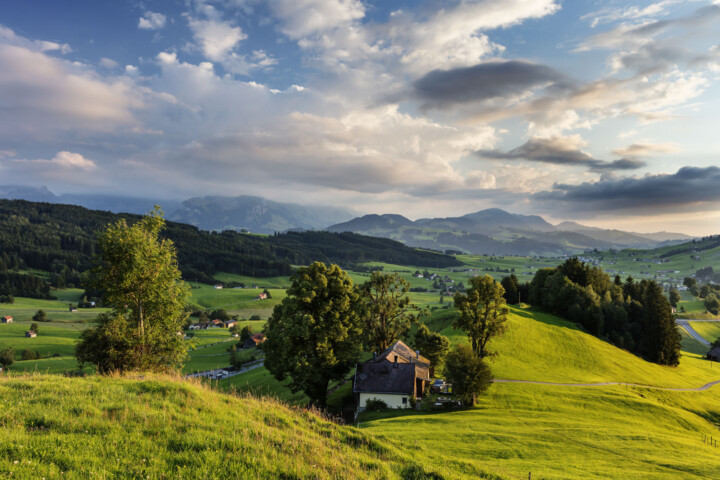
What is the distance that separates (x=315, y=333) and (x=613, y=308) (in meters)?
89.2

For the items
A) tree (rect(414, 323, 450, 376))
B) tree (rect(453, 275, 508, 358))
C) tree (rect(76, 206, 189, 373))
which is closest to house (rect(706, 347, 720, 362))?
tree (rect(453, 275, 508, 358))

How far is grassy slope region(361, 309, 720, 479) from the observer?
23953 mm

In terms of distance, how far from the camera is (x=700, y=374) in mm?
73688

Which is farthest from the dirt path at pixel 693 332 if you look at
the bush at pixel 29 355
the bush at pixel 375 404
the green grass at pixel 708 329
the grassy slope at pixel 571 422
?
the bush at pixel 29 355

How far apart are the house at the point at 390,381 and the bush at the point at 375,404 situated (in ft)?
0.91

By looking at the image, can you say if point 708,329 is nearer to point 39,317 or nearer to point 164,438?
point 164,438

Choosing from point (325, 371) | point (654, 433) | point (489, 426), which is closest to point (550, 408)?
point (654, 433)

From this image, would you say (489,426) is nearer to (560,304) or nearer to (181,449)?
(181,449)

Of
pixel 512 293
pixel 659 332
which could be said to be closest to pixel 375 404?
pixel 659 332

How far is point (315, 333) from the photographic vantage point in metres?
38.9

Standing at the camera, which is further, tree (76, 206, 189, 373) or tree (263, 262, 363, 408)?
tree (263, 262, 363, 408)

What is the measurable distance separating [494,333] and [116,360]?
46.1 meters

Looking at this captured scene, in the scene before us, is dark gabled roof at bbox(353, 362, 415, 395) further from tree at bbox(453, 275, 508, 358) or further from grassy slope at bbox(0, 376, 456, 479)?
grassy slope at bbox(0, 376, 456, 479)

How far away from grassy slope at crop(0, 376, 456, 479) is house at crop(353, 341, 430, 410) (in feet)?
103
